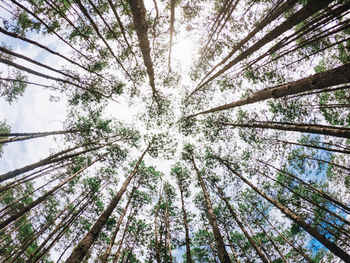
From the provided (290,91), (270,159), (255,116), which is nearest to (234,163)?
(270,159)

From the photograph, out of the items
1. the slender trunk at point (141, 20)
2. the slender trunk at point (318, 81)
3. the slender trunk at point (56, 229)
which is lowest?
the slender trunk at point (56, 229)

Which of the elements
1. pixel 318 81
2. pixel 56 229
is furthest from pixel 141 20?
pixel 56 229

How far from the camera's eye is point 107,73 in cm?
997

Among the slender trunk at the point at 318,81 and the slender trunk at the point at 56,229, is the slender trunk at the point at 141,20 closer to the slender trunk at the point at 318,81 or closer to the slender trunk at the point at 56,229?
the slender trunk at the point at 318,81

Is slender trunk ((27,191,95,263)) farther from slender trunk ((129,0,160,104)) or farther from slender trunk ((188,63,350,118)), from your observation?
slender trunk ((188,63,350,118))

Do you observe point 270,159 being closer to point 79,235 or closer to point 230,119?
point 230,119

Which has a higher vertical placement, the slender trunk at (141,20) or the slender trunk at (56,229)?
the slender trunk at (141,20)

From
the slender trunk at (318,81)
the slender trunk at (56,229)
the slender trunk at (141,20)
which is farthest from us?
the slender trunk at (56,229)

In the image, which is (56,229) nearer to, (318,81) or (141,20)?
(141,20)

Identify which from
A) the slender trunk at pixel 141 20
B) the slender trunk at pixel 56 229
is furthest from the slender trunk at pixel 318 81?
the slender trunk at pixel 56 229

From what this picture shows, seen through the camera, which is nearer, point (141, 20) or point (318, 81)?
point (318, 81)

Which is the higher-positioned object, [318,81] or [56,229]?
[318,81]

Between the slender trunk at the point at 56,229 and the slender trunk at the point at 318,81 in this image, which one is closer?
the slender trunk at the point at 318,81

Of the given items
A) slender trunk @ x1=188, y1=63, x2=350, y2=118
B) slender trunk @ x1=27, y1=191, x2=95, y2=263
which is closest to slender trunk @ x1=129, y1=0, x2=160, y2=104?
slender trunk @ x1=188, y1=63, x2=350, y2=118
